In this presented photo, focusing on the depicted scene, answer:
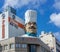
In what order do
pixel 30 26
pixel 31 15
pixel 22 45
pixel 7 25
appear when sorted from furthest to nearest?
pixel 7 25 < pixel 30 26 < pixel 31 15 < pixel 22 45

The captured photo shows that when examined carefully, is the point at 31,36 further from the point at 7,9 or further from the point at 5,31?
the point at 7,9

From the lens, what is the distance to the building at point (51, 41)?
498 feet

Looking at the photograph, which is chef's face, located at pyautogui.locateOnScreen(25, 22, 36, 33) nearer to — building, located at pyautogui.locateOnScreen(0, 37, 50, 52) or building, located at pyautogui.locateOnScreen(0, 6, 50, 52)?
building, located at pyautogui.locateOnScreen(0, 6, 50, 52)

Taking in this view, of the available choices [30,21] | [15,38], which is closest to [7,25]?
[30,21]

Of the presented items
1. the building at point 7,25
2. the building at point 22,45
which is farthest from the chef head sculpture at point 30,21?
the building at point 7,25

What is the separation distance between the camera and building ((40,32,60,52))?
152 meters

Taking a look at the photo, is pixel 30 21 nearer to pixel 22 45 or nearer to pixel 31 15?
pixel 31 15

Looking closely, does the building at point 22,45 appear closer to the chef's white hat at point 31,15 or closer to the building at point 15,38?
the building at point 15,38

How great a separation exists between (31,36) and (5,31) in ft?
60.0

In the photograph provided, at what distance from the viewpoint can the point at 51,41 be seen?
152750 millimetres

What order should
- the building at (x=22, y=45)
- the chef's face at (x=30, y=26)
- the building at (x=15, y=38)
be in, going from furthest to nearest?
the chef's face at (x=30, y=26) < the building at (x=15, y=38) < the building at (x=22, y=45)

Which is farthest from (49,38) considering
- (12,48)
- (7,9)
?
(12,48)

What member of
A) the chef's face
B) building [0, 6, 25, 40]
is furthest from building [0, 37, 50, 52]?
building [0, 6, 25, 40]

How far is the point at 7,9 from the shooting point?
14075cm
